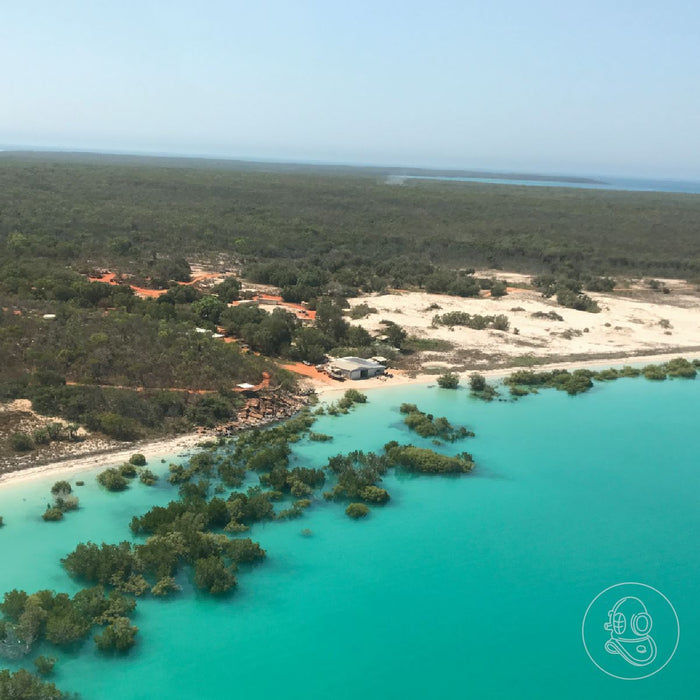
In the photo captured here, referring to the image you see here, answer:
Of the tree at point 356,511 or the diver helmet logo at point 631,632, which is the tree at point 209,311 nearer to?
the tree at point 356,511

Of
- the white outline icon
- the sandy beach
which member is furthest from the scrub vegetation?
the white outline icon

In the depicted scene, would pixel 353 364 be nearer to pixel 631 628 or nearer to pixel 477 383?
pixel 477 383

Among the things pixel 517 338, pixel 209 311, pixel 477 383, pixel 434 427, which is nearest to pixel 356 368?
pixel 477 383

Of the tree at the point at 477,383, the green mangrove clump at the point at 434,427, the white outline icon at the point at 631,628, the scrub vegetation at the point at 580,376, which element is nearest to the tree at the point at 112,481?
the green mangrove clump at the point at 434,427

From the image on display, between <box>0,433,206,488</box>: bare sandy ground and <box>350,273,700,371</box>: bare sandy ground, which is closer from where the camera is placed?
<box>0,433,206,488</box>: bare sandy ground

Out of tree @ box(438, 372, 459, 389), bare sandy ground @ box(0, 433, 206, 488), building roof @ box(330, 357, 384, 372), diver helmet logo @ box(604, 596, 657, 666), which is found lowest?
diver helmet logo @ box(604, 596, 657, 666)

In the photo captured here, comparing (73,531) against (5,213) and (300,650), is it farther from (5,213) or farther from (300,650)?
(5,213)

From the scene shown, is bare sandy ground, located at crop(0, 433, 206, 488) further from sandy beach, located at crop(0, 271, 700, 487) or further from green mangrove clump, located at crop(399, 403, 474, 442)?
green mangrove clump, located at crop(399, 403, 474, 442)
